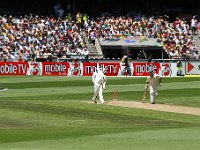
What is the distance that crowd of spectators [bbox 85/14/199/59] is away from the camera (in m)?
68.4

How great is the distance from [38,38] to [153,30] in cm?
1274

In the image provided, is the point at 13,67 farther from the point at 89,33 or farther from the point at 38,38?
the point at 89,33

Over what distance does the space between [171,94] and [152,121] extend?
46.4 ft

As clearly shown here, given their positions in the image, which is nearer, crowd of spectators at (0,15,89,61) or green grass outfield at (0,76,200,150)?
green grass outfield at (0,76,200,150)

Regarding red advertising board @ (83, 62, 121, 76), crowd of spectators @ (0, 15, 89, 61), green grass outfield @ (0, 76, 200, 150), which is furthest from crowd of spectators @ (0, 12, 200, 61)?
green grass outfield @ (0, 76, 200, 150)

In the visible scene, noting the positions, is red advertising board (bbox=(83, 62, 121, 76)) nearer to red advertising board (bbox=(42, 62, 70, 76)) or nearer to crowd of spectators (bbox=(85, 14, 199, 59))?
red advertising board (bbox=(42, 62, 70, 76))

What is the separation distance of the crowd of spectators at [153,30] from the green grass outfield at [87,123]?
27.5 meters

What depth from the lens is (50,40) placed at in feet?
214

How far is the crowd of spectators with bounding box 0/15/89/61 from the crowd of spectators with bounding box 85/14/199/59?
8.08 feet

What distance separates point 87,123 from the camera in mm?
24438

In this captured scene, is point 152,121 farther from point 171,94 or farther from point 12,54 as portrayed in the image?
point 12,54

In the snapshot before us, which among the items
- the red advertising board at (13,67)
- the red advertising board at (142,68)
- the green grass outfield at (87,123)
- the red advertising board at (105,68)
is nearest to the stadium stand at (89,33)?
the red advertising board at (13,67)

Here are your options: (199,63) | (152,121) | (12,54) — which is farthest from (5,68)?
(152,121)

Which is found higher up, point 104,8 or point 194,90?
point 104,8
